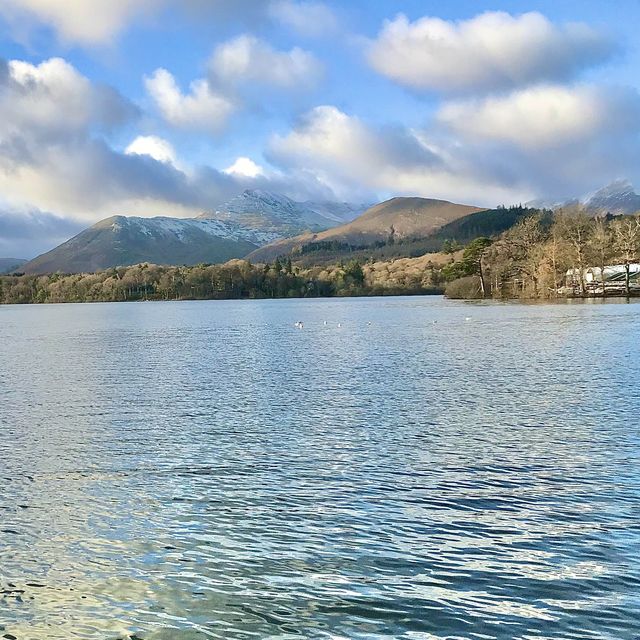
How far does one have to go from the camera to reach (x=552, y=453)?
790 inches

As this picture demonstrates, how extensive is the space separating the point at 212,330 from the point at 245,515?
70972mm

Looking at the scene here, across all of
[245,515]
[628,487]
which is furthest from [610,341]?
[245,515]

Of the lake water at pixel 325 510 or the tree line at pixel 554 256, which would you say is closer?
the lake water at pixel 325 510

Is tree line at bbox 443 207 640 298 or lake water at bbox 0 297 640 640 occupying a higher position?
tree line at bbox 443 207 640 298

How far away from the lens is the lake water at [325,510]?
35.8ft

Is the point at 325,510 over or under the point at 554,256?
under

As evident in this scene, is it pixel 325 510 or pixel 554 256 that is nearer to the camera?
pixel 325 510

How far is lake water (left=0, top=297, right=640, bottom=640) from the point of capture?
35.8 ft

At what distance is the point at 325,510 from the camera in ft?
51.6

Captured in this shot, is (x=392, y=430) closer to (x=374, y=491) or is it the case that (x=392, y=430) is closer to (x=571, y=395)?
(x=374, y=491)

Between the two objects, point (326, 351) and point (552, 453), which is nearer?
point (552, 453)

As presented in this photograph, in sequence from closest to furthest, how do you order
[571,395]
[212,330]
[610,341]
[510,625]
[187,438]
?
[510,625] → [187,438] → [571,395] → [610,341] → [212,330]

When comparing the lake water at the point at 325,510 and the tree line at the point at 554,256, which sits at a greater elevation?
the tree line at the point at 554,256

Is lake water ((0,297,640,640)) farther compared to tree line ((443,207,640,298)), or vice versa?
tree line ((443,207,640,298))
